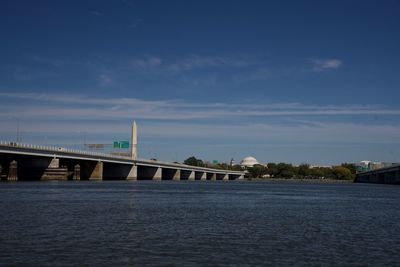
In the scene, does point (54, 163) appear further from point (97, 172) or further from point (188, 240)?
point (188, 240)

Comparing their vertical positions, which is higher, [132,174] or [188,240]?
[132,174]

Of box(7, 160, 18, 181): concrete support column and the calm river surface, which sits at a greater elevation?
box(7, 160, 18, 181): concrete support column

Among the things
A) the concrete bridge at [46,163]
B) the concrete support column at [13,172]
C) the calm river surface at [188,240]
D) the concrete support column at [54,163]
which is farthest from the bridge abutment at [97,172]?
the calm river surface at [188,240]

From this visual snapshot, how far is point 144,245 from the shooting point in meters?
25.8

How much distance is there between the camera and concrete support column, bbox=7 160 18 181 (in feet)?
450

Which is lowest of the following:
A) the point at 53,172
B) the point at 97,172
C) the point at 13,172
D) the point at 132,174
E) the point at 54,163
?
the point at 13,172

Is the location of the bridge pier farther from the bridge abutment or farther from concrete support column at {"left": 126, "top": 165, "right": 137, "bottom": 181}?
concrete support column at {"left": 126, "top": 165, "right": 137, "bottom": 181}

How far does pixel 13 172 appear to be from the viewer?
453ft

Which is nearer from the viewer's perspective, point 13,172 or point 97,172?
point 13,172

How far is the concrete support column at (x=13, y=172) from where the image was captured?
450ft

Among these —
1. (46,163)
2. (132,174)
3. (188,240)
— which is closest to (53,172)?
(46,163)

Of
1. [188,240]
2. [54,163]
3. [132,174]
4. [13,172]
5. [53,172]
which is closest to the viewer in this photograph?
[188,240]

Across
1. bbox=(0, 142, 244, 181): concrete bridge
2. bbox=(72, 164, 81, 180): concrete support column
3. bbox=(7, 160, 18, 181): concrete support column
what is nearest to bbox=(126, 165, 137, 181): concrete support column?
bbox=(0, 142, 244, 181): concrete bridge

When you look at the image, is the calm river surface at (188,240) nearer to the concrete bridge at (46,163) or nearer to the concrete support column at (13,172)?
the concrete bridge at (46,163)
